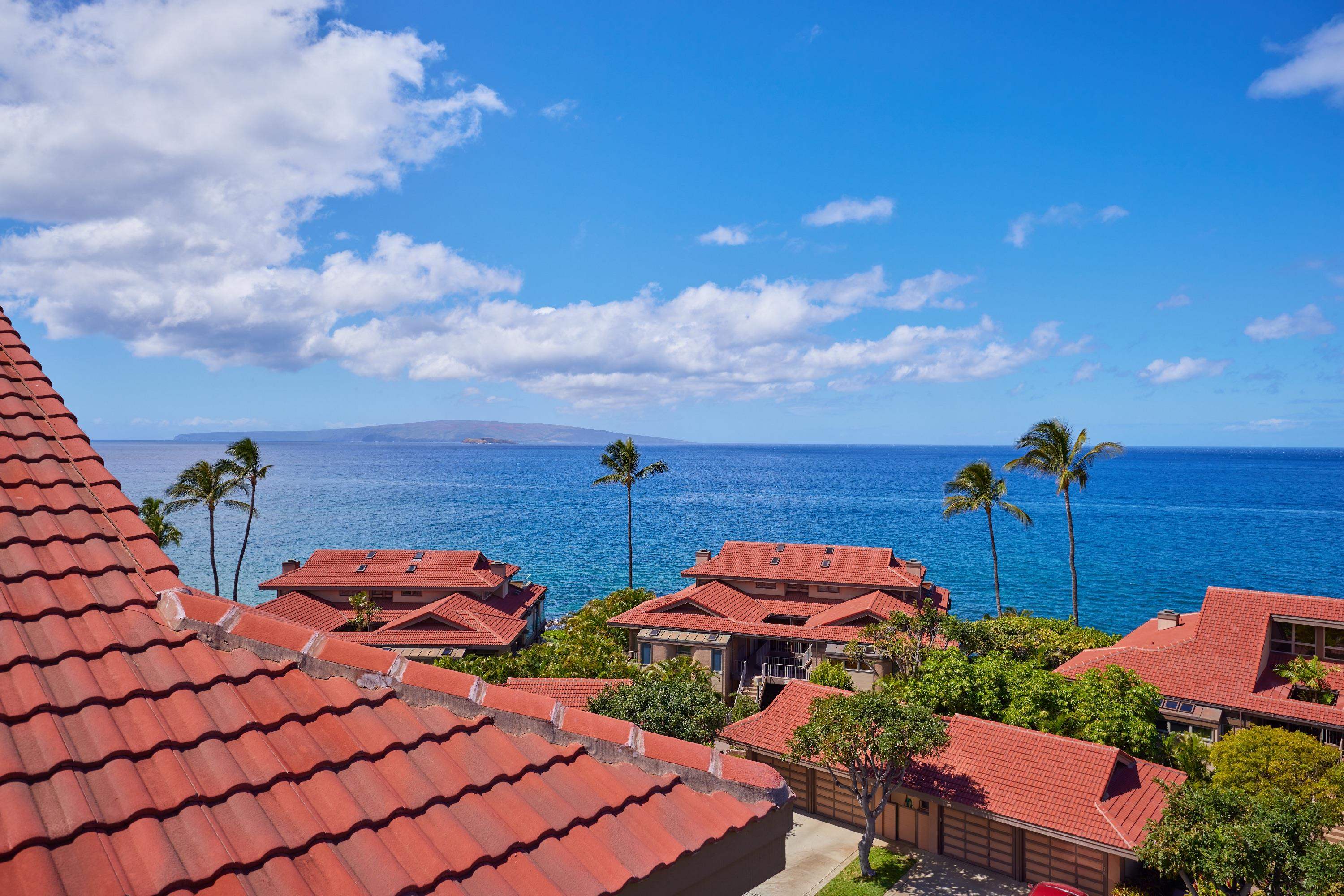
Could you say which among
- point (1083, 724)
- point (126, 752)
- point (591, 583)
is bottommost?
point (591, 583)

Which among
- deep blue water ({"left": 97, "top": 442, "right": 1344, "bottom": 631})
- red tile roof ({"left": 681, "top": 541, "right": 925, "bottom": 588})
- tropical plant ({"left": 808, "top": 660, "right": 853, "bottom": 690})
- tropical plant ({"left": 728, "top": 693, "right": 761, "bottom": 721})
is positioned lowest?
deep blue water ({"left": 97, "top": 442, "right": 1344, "bottom": 631})

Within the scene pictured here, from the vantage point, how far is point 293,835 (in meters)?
3.25

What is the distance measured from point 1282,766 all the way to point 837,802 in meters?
13.2

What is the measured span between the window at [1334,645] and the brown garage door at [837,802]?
21738mm

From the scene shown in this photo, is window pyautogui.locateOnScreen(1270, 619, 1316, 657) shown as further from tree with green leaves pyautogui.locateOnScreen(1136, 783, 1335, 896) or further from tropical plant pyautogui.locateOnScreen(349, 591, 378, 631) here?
tropical plant pyautogui.locateOnScreen(349, 591, 378, 631)

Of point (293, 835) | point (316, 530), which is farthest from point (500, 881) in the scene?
point (316, 530)

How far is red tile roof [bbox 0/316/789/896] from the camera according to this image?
308cm

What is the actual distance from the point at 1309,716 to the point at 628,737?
1361 inches

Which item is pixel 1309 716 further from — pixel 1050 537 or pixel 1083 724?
pixel 1050 537

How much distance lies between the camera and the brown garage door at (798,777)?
26797 mm

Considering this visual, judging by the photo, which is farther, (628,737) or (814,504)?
(814,504)

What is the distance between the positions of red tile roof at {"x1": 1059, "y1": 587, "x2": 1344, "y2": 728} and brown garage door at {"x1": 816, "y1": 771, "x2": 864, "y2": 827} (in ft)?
42.9

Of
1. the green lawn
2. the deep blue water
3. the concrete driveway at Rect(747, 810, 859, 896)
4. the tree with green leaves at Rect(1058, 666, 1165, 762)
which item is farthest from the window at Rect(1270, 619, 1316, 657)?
the deep blue water

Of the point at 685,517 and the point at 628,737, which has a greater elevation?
the point at 628,737
